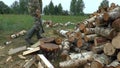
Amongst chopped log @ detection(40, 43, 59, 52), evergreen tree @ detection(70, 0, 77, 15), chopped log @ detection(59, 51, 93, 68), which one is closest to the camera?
chopped log @ detection(59, 51, 93, 68)

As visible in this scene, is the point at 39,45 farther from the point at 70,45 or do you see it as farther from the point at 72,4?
the point at 72,4

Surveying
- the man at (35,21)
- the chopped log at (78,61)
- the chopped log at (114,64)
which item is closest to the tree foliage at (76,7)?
the man at (35,21)

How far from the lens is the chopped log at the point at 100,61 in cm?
765

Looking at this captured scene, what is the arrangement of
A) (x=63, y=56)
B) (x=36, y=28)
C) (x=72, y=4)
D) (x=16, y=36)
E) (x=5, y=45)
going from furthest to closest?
1. (x=72, y=4)
2. (x=16, y=36)
3. (x=5, y=45)
4. (x=36, y=28)
5. (x=63, y=56)

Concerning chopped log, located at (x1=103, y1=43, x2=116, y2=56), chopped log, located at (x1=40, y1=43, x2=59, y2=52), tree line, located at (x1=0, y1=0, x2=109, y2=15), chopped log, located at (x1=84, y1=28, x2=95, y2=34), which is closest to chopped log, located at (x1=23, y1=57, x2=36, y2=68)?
chopped log, located at (x1=40, y1=43, x2=59, y2=52)

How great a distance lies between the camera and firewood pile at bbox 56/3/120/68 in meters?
7.69

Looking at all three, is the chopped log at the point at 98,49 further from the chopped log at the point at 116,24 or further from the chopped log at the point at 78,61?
the chopped log at the point at 116,24

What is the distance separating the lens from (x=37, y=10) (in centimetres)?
1091

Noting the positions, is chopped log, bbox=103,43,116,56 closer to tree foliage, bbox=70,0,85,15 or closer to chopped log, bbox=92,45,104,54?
chopped log, bbox=92,45,104,54

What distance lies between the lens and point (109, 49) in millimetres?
7762

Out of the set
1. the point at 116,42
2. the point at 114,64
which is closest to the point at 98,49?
the point at 116,42

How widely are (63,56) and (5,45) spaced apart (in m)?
3.24

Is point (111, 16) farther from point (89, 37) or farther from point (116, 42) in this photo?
point (89, 37)

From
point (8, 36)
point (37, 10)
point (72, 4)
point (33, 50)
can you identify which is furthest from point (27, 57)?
point (72, 4)
